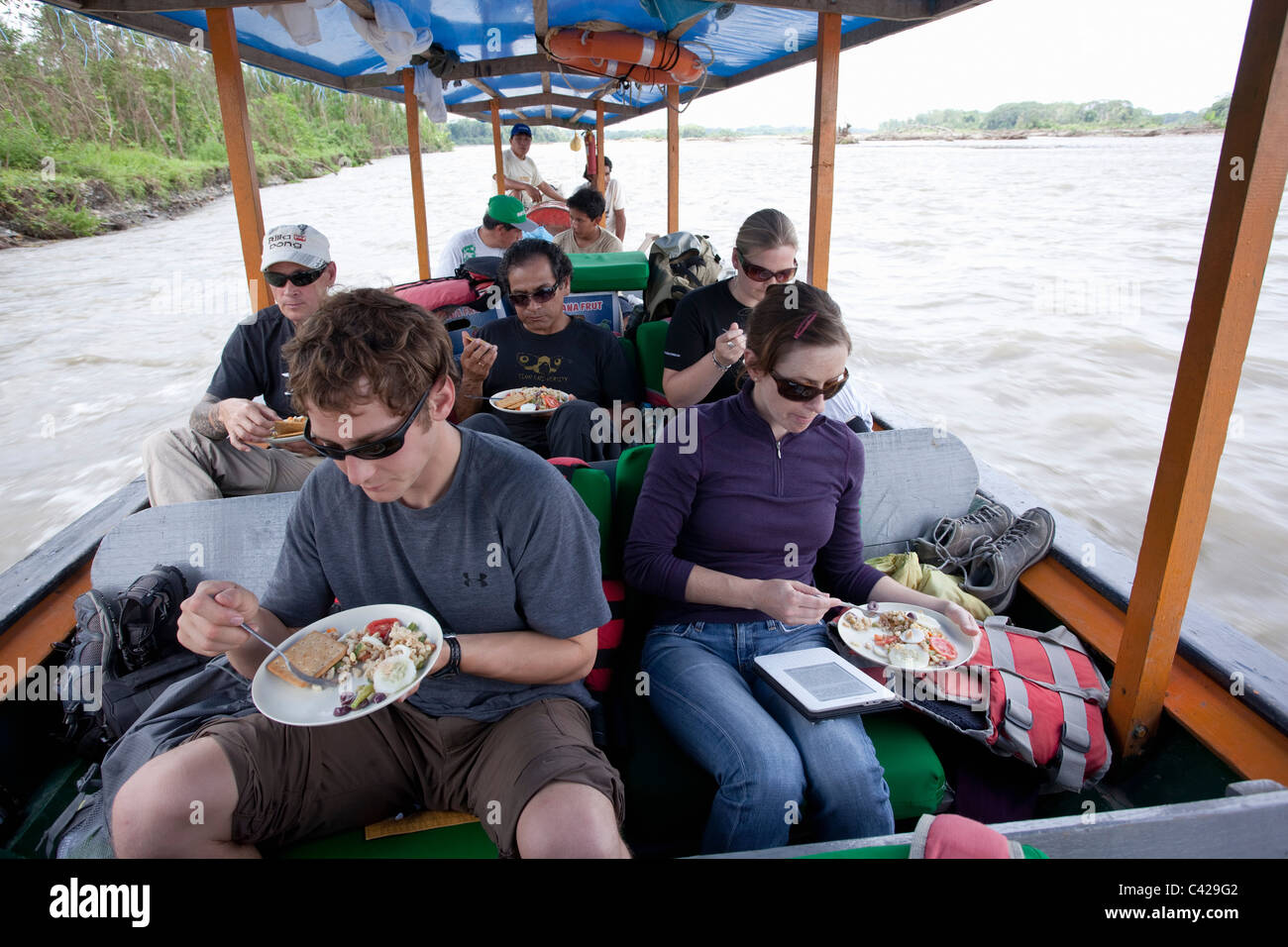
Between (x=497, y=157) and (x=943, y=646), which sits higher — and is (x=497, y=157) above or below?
above

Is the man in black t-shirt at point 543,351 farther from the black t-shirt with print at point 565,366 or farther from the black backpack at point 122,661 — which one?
the black backpack at point 122,661

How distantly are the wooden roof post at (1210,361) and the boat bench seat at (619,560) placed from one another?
2.10 ft

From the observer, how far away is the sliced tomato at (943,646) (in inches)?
73.5

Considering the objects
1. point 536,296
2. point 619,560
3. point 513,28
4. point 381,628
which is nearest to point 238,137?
point 536,296

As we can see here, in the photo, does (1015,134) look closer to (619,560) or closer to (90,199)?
(90,199)

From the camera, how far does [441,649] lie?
1.51m

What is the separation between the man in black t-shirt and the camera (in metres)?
3.42

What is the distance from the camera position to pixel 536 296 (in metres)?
3.42

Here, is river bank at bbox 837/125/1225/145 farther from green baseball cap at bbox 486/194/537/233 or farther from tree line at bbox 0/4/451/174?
green baseball cap at bbox 486/194/537/233

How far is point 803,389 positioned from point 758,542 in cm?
46

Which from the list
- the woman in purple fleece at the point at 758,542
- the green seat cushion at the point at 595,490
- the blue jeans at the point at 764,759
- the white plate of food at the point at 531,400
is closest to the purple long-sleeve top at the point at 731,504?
the woman in purple fleece at the point at 758,542

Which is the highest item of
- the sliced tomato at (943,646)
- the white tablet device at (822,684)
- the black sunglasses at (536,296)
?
the black sunglasses at (536,296)

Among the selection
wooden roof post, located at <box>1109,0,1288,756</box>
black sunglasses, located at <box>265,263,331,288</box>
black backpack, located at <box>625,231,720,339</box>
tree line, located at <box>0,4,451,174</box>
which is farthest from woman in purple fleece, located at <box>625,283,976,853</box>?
tree line, located at <box>0,4,451,174</box>
